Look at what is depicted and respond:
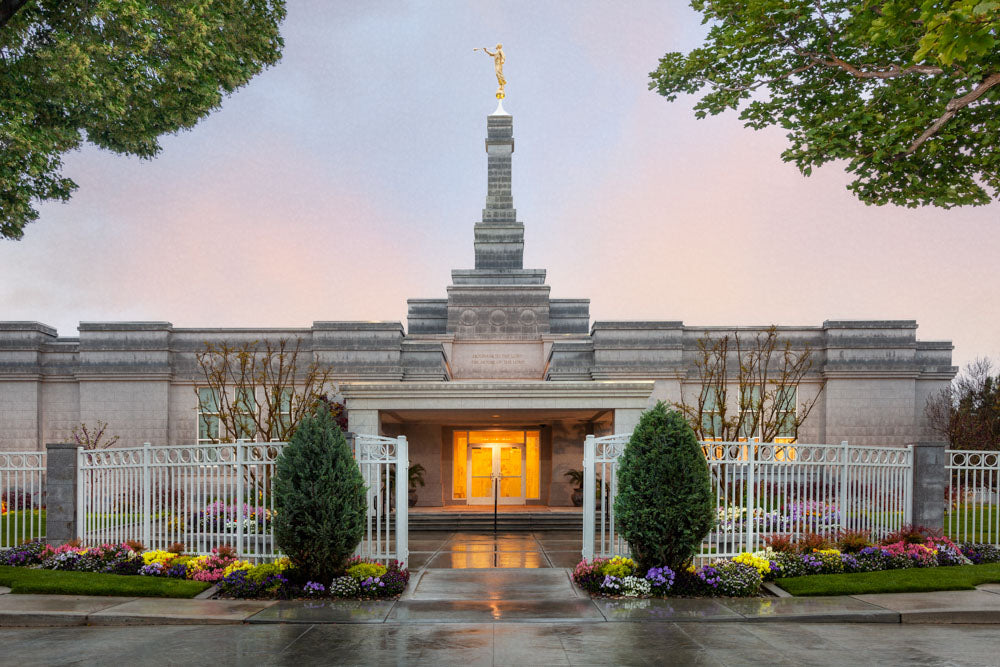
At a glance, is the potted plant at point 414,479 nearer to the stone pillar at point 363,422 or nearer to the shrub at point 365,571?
the stone pillar at point 363,422

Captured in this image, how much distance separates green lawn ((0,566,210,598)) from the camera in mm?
12031

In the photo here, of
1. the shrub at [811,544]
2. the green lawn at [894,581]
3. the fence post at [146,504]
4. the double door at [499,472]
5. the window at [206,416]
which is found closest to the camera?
the green lawn at [894,581]

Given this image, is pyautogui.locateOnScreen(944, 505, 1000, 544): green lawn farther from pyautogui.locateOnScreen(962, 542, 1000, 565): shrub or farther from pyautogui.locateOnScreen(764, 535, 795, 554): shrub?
pyautogui.locateOnScreen(764, 535, 795, 554): shrub

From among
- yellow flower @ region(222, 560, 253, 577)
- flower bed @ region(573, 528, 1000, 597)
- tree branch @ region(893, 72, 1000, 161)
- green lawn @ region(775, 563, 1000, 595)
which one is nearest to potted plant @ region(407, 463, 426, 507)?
yellow flower @ region(222, 560, 253, 577)

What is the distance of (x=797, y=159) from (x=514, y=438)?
15.0 m

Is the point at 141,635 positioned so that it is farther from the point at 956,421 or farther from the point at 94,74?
the point at 956,421

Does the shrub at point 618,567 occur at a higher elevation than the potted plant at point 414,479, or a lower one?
higher

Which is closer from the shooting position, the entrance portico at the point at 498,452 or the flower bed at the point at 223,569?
the flower bed at the point at 223,569

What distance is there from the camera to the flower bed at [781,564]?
39.4 ft

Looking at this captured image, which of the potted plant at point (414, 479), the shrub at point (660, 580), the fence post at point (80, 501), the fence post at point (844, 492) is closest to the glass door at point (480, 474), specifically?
the potted plant at point (414, 479)

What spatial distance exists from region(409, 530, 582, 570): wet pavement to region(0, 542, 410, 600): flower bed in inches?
104

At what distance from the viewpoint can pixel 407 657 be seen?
28.3 ft

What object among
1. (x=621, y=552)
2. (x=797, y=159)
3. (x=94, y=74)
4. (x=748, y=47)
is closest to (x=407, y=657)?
(x=621, y=552)

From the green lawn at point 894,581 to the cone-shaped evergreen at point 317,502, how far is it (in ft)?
23.2
